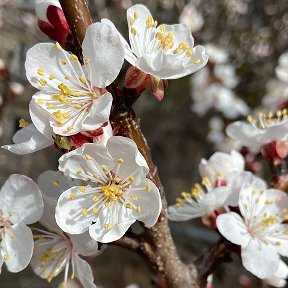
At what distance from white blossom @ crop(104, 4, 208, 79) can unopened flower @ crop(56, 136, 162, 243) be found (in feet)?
0.42

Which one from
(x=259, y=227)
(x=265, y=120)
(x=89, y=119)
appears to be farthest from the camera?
(x=265, y=120)

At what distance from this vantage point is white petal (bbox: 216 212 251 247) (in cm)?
93

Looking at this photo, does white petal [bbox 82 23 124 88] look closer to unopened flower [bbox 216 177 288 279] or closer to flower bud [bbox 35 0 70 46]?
flower bud [bbox 35 0 70 46]

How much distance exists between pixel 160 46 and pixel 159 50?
67 mm

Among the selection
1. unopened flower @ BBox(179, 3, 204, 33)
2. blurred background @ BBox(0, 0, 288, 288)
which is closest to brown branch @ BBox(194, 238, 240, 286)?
blurred background @ BBox(0, 0, 288, 288)

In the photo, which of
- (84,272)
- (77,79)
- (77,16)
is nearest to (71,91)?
(77,79)

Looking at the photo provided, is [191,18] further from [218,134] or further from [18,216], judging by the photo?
[18,216]

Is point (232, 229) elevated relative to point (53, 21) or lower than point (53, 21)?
lower

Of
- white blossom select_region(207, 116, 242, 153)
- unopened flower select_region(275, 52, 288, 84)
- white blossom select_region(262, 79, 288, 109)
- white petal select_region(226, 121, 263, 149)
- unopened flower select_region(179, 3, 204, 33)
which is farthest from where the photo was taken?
white blossom select_region(207, 116, 242, 153)

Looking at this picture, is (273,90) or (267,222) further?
(273,90)

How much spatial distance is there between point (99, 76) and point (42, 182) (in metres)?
0.27

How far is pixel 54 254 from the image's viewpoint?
934mm

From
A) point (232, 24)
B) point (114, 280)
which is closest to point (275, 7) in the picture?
point (232, 24)

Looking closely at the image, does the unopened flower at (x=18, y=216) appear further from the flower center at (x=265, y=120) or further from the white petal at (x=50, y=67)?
the flower center at (x=265, y=120)
